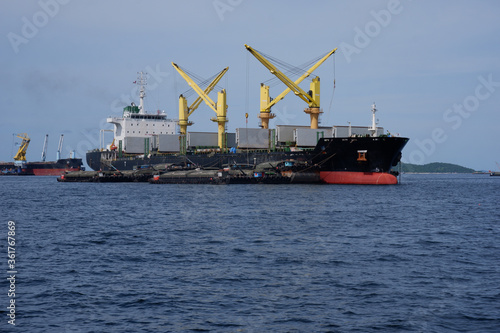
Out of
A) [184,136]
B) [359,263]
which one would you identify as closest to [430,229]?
[359,263]

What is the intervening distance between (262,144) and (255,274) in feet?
219

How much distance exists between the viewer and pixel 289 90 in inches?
3565

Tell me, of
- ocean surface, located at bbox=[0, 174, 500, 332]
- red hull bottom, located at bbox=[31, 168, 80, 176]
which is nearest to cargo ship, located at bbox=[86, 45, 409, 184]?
Result: ocean surface, located at bbox=[0, 174, 500, 332]

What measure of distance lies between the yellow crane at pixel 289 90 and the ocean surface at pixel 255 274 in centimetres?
5062

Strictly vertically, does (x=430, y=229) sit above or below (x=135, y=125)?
below

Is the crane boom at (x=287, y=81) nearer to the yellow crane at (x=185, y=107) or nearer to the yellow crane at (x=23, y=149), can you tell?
the yellow crane at (x=185, y=107)

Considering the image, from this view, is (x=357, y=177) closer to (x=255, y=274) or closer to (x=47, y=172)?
(x=255, y=274)

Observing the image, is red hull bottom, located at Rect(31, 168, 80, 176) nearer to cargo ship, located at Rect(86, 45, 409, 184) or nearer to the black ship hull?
cargo ship, located at Rect(86, 45, 409, 184)

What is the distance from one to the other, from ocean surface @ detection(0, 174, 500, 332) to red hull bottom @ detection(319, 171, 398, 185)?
34.6 meters

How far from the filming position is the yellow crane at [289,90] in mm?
86500

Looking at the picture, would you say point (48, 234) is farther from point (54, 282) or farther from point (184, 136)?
point (184, 136)

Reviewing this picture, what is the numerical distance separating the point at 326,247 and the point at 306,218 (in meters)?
11.4

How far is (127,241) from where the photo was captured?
2761cm

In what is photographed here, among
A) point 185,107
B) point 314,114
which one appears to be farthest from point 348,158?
point 185,107
